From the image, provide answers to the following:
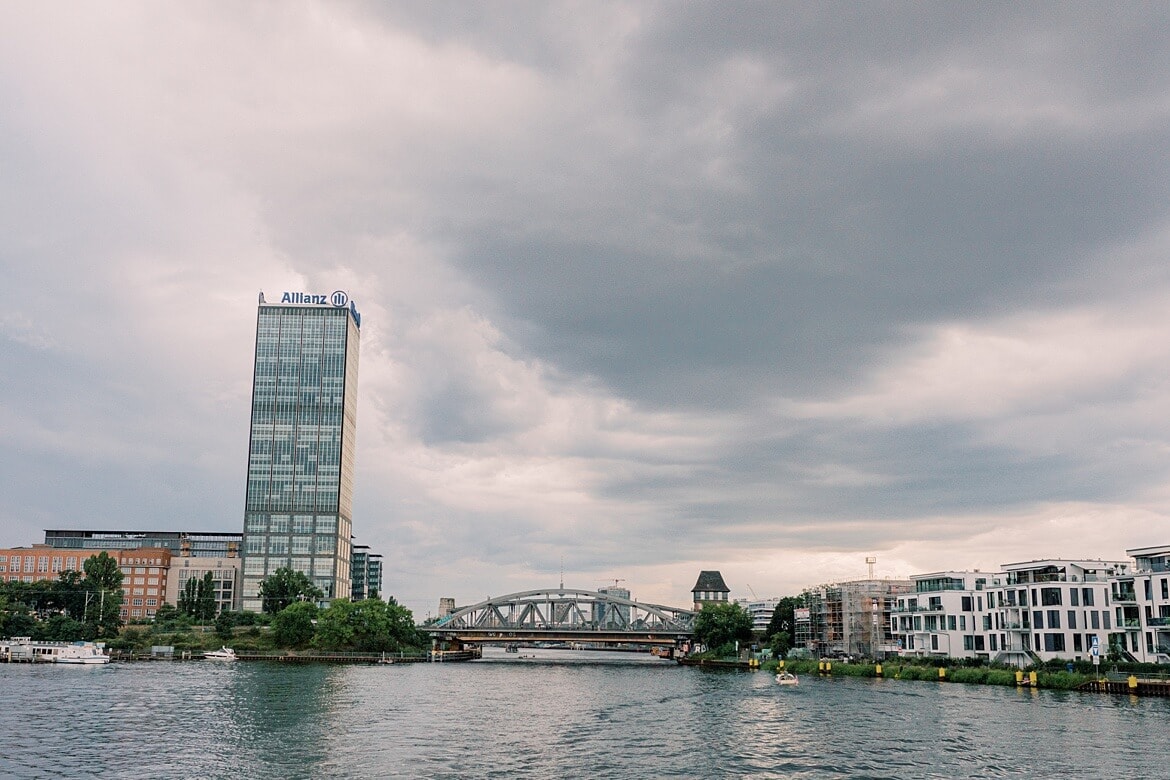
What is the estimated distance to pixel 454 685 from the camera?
137 m

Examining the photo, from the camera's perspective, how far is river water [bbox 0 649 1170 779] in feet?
186

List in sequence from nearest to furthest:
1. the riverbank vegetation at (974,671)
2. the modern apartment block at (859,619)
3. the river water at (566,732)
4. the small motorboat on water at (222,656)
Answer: the river water at (566,732) → the riverbank vegetation at (974,671) → the modern apartment block at (859,619) → the small motorboat on water at (222,656)

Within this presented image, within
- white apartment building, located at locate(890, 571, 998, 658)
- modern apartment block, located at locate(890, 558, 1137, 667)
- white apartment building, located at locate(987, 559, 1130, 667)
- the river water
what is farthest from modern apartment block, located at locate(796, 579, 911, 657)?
the river water

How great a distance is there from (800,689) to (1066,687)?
1206 inches

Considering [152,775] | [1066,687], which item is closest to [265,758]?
[152,775]

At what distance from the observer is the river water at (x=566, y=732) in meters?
56.7

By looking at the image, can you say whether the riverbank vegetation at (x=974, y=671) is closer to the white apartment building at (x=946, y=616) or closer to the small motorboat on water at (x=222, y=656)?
the white apartment building at (x=946, y=616)

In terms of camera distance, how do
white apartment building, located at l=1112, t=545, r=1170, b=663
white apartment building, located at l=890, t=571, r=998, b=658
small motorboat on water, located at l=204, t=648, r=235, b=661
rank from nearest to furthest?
white apartment building, located at l=1112, t=545, r=1170, b=663 < white apartment building, located at l=890, t=571, r=998, b=658 < small motorboat on water, located at l=204, t=648, r=235, b=661

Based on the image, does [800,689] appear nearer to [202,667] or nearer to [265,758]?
[265,758]

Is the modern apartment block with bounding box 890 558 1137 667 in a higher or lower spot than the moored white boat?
higher

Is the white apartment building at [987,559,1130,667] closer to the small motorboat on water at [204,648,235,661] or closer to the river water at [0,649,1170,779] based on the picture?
the river water at [0,649,1170,779]

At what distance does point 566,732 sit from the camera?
249 ft

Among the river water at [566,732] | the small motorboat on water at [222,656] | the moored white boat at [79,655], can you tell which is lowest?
the small motorboat on water at [222,656]

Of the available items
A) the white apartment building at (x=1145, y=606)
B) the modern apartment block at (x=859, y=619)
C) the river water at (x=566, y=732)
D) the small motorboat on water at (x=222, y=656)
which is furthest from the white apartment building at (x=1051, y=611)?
the small motorboat on water at (x=222, y=656)
